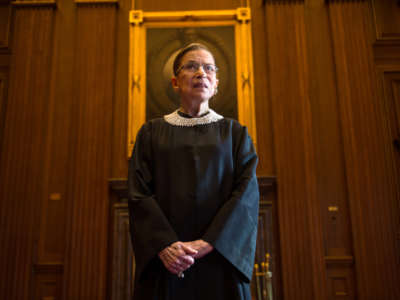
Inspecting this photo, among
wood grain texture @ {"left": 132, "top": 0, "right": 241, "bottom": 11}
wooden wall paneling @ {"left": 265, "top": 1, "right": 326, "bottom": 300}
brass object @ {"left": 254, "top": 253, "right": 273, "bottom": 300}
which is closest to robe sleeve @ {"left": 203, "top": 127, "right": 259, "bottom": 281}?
brass object @ {"left": 254, "top": 253, "right": 273, "bottom": 300}

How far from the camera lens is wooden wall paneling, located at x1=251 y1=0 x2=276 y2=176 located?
525 centimetres

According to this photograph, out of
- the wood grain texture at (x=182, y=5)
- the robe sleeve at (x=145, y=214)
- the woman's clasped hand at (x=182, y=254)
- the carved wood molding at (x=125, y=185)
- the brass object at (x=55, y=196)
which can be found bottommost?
the woman's clasped hand at (x=182, y=254)

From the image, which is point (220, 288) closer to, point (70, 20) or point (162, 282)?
point (162, 282)

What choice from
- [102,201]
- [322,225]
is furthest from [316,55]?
[102,201]

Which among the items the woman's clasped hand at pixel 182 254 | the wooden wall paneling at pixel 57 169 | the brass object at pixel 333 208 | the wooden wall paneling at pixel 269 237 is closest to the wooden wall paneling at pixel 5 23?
the wooden wall paneling at pixel 57 169

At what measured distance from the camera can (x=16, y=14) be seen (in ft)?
18.9

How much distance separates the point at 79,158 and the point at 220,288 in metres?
3.91

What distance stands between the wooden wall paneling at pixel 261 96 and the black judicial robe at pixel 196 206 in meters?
3.24

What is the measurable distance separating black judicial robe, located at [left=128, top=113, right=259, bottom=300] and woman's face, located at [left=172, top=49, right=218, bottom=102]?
17 cm

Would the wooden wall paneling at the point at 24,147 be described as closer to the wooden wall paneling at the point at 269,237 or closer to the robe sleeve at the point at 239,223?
the wooden wall paneling at the point at 269,237

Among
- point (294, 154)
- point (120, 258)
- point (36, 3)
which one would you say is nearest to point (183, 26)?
point (36, 3)

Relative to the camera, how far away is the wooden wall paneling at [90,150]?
4.87 m

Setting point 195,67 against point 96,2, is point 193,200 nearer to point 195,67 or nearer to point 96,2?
point 195,67

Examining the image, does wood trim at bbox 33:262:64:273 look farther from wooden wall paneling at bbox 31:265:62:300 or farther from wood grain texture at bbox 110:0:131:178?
wood grain texture at bbox 110:0:131:178
